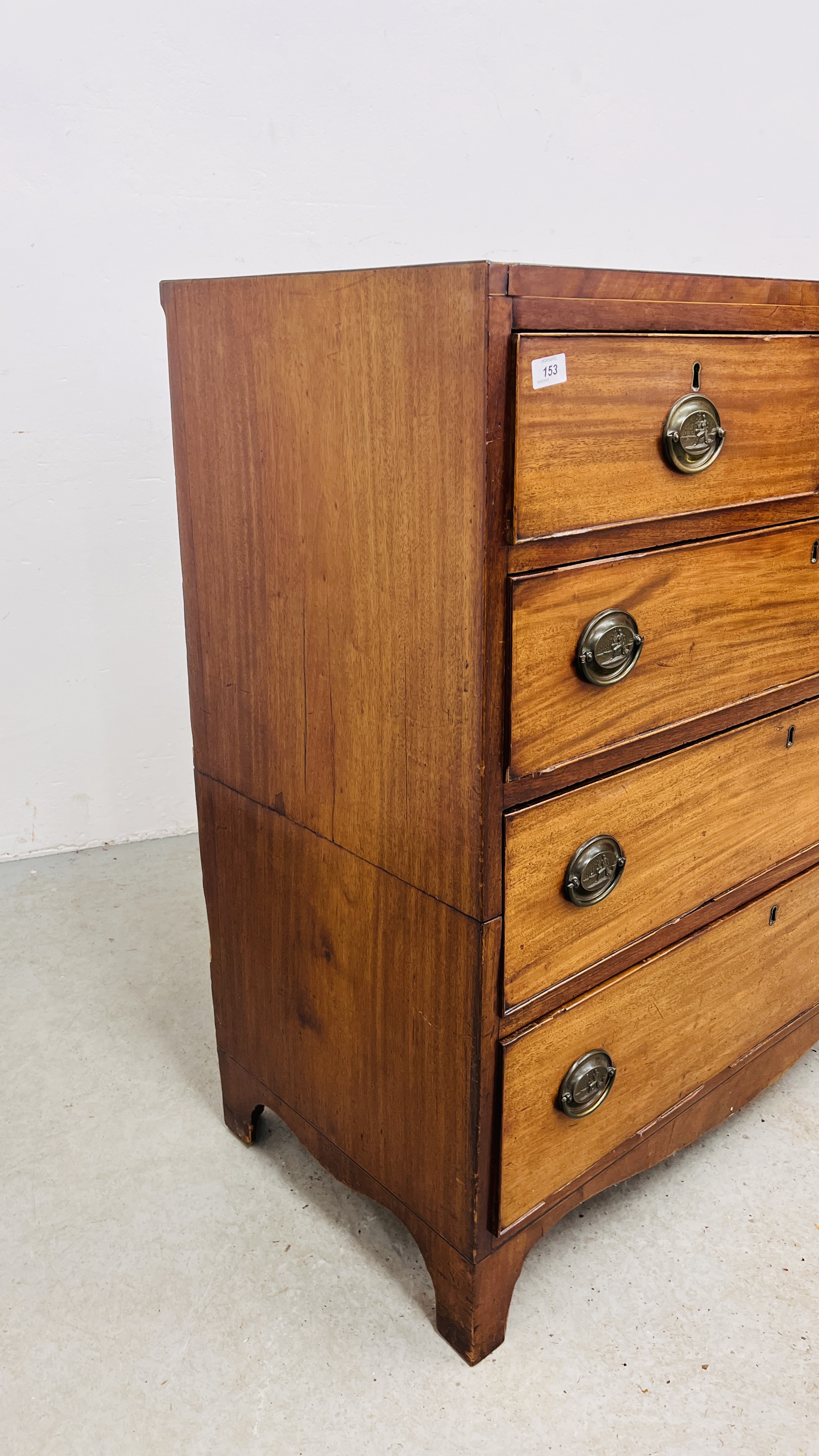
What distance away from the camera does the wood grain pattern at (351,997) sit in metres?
1.22

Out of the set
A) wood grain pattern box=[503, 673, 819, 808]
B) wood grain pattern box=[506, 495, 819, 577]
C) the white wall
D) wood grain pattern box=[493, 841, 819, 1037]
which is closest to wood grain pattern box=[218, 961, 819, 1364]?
wood grain pattern box=[493, 841, 819, 1037]

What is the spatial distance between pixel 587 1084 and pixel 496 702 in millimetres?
534

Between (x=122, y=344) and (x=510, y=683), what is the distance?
174 centimetres

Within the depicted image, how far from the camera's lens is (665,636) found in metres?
1.22

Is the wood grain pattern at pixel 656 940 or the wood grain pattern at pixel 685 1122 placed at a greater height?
the wood grain pattern at pixel 656 940

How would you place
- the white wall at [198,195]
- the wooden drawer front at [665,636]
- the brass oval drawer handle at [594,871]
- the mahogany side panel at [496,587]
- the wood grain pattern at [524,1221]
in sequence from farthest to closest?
the white wall at [198,195]
the wood grain pattern at [524,1221]
the brass oval drawer handle at [594,871]
the wooden drawer front at [665,636]
the mahogany side panel at [496,587]

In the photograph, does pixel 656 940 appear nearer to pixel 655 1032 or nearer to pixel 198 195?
pixel 655 1032

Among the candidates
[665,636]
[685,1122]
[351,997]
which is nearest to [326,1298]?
[351,997]

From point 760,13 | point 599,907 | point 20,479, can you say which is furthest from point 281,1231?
point 760,13

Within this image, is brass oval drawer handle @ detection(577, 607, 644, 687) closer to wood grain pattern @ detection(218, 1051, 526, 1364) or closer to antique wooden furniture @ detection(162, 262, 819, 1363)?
antique wooden furniture @ detection(162, 262, 819, 1363)

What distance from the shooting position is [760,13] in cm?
279

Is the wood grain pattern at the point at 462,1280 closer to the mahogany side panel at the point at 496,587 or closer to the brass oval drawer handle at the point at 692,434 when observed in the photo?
the mahogany side panel at the point at 496,587

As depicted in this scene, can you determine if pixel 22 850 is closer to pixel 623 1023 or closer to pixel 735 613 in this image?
pixel 623 1023

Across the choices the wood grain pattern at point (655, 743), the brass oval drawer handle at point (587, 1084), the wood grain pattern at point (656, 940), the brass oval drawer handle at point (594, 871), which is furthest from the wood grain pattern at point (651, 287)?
the brass oval drawer handle at point (587, 1084)
